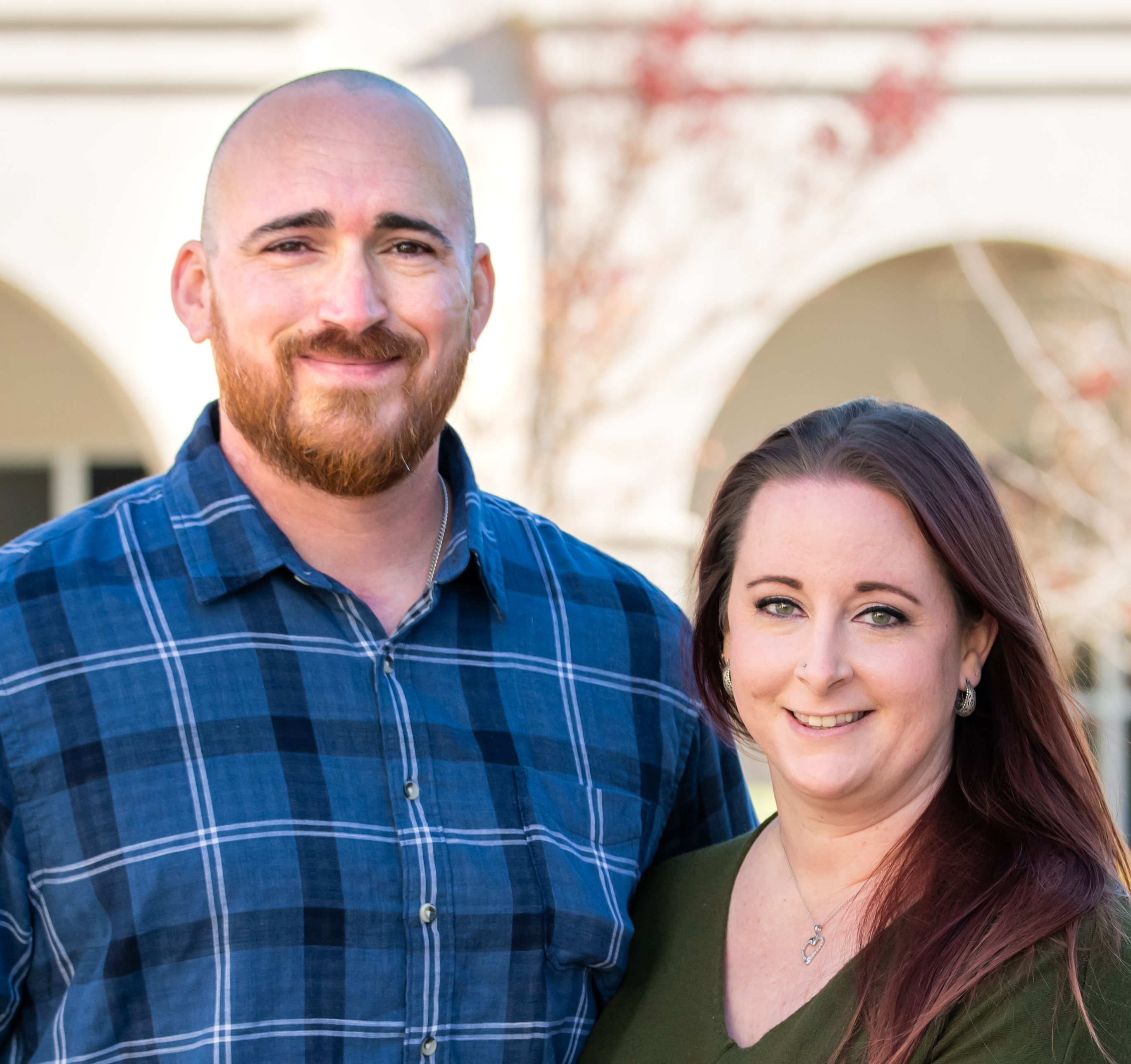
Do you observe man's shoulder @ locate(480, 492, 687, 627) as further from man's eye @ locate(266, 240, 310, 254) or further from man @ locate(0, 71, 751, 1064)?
man's eye @ locate(266, 240, 310, 254)

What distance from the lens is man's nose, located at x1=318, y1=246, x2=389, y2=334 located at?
2096 millimetres

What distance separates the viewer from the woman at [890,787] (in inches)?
72.1

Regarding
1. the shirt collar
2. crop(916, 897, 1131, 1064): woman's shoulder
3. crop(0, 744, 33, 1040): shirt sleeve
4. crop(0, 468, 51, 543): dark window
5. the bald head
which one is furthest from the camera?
crop(0, 468, 51, 543): dark window

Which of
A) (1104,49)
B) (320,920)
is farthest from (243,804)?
(1104,49)

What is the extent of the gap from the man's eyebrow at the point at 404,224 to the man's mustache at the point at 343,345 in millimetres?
163

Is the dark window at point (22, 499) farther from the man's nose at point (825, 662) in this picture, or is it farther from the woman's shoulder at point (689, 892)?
the man's nose at point (825, 662)

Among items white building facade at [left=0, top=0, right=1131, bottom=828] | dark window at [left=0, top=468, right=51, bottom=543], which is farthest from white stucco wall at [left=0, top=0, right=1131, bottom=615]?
dark window at [left=0, top=468, right=51, bottom=543]

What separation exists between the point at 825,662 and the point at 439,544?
0.69 m

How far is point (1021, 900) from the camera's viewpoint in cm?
187

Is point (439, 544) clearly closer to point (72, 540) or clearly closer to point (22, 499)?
point (72, 540)

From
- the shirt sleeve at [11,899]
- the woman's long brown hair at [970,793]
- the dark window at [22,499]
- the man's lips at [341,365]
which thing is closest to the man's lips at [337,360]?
the man's lips at [341,365]

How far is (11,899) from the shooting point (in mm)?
1862

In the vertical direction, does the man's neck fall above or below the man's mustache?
below

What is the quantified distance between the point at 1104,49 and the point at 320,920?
5.40m
